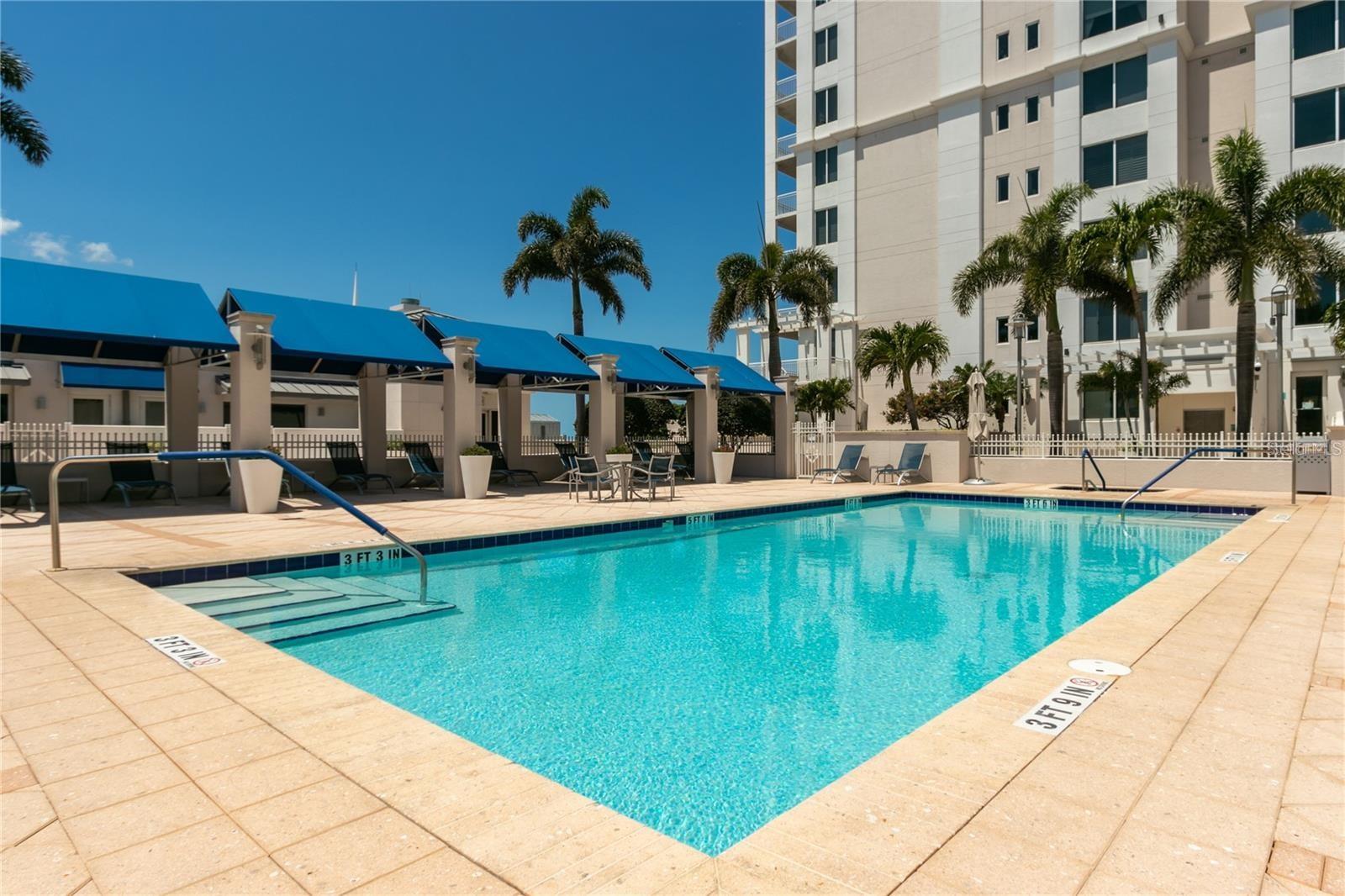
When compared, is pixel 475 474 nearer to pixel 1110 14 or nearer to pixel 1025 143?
pixel 1025 143

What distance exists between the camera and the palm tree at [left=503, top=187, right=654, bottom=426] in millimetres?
27062

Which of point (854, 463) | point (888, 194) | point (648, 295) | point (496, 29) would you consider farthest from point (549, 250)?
point (888, 194)

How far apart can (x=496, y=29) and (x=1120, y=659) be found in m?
18.7

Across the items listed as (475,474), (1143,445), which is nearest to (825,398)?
(1143,445)

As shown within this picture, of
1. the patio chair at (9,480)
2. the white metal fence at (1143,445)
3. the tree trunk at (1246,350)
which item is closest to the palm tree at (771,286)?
the white metal fence at (1143,445)

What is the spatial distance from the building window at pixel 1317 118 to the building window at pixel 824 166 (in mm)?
17688

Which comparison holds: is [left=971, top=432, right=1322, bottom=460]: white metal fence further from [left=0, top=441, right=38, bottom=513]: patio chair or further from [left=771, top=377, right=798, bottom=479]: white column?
[left=0, top=441, right=38, bottom=513]: patio chair

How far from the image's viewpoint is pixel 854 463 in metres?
20.1

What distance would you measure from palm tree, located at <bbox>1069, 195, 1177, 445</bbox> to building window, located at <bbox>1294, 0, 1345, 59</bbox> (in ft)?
34.1

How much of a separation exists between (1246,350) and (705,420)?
45.0 feet

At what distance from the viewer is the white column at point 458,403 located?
1545 centimetres

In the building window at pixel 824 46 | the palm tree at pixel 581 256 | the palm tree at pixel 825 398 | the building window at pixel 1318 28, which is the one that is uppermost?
the building window at pixel 824 46

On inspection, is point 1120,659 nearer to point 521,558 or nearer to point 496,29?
point 521,558

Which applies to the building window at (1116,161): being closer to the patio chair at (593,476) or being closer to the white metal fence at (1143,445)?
the white metal fence at (1143,445)
